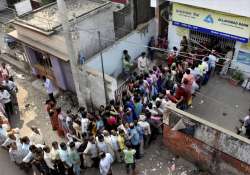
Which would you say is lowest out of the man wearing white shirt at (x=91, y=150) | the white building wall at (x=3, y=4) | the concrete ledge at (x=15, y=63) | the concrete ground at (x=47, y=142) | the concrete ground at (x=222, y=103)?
the concrete ground at (x=47, y=142)

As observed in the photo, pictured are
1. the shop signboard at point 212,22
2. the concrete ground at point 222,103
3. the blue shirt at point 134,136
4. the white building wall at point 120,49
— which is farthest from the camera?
the white building wall at point 120,49

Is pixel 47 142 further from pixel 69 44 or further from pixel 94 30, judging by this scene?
pixel 94 30

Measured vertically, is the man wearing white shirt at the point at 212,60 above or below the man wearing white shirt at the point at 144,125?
above

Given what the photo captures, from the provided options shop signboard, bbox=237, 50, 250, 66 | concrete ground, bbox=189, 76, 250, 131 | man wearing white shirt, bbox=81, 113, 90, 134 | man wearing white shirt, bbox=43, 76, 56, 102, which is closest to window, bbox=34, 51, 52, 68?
man wearing white shirt, bbox=43, 76, 56, 102

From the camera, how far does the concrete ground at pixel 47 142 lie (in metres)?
9.80

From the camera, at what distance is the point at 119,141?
8.96 m

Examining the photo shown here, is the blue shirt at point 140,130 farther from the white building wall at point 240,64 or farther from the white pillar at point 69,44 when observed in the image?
the white building wall at point 240,64

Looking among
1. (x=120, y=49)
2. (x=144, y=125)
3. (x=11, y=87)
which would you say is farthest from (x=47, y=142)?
(x=120, y=49)

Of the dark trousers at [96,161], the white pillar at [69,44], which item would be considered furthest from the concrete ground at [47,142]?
the white pillar at [69,44]

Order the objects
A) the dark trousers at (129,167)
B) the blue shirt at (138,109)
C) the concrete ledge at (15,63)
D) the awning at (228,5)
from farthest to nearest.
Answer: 1. the concrete ledge at (15,63)
2. the awning at (228,5)
3. the blue shirt at (138,109)
4. the dark trousers at (129,167)

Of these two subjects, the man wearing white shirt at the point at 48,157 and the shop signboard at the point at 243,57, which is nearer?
the man wearing white shirt at the point at 48,157

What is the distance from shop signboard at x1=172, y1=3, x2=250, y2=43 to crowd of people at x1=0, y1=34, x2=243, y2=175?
120 centimetres

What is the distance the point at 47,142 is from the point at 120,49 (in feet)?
17.1

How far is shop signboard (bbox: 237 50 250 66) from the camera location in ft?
41.0
